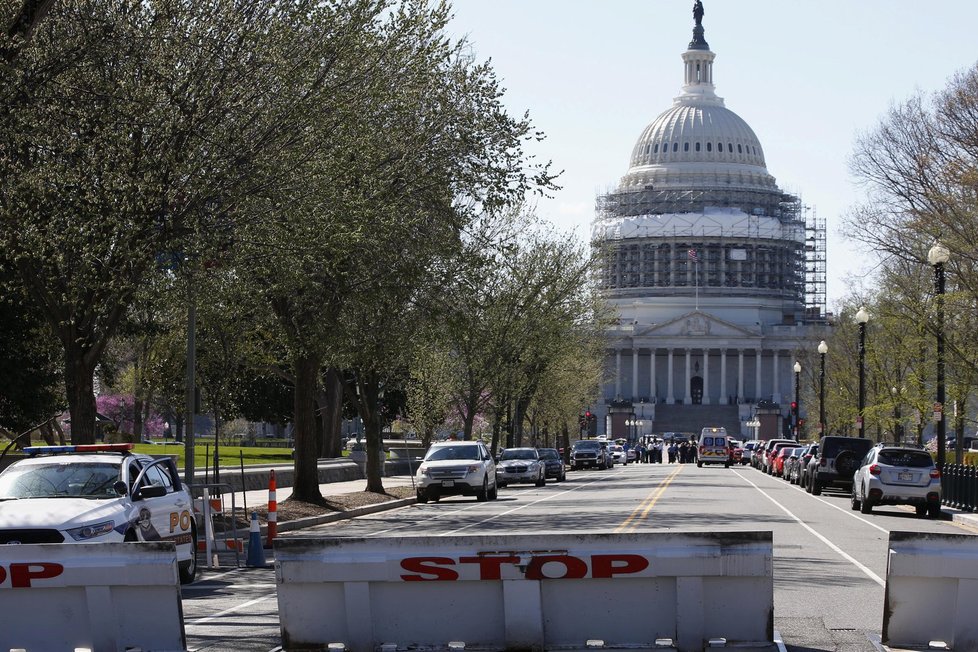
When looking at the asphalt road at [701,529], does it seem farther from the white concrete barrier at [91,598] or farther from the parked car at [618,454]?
the parked car at [618,454]

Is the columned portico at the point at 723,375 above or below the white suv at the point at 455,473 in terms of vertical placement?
above

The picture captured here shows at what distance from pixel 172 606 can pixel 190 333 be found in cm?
1477

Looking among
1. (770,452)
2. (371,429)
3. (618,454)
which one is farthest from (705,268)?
(371,429)

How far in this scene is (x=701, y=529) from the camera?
24734 millimetres

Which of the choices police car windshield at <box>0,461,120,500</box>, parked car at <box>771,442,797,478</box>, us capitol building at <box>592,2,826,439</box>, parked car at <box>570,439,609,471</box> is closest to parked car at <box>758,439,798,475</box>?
parked car at <box>771,442,797,478</box>

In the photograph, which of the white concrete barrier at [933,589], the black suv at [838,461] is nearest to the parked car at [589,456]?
the black suv at [838,461]

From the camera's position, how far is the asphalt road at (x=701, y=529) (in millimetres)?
13625

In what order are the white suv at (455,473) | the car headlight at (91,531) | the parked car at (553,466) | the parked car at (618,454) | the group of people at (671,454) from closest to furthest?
the car headlight at (91,531) → the white suv at (455,473) → the parked car at (553,466) → the parked car at (618,454) → the group of people at (671,454)

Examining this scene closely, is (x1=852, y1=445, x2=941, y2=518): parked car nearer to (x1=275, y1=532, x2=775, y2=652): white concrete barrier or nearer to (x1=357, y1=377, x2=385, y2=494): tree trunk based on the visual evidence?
(x1=357, y1=377, x2=385, y2=494): tree trunk

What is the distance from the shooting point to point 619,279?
184000 millimetres

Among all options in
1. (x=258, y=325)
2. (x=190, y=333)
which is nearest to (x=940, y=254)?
(x=258, y=325)

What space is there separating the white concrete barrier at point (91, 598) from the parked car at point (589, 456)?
68445mm

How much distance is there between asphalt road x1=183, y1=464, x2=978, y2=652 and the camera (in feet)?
44.7

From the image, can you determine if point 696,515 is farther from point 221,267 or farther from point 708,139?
point 708,139
